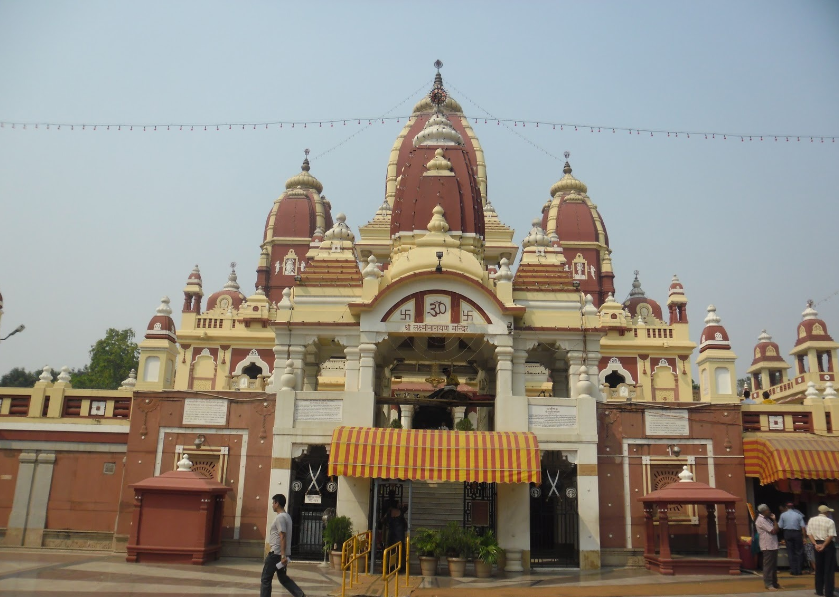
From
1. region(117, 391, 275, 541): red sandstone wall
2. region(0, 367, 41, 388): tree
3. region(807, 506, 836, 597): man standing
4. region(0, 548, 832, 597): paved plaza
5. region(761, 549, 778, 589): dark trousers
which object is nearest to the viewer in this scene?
region(807, 506, 836, 597): man standing

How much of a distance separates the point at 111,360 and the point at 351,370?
45681 millimetres

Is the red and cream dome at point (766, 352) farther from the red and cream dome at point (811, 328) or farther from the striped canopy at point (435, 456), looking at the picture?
the striped canopy at point (435, 456)

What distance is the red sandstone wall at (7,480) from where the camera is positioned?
67.8ft

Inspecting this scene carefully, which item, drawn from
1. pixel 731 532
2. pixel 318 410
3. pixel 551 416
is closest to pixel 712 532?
pixel 731 532

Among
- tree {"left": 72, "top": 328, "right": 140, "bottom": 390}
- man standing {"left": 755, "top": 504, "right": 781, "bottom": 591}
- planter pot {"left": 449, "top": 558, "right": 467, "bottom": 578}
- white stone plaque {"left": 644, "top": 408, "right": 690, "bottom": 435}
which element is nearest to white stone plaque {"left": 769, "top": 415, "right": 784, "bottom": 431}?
white stone plaque {"left": 644, "top": 408, "right": 690, "bottom": 435}

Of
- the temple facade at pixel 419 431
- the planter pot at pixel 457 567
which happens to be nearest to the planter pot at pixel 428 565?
the planter pot at pixel 457 567

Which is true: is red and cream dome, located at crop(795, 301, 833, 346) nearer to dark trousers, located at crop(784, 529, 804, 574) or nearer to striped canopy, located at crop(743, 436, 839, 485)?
striped canopy, located at crop(743, 436, 839, 485)

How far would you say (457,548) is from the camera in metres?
16.9

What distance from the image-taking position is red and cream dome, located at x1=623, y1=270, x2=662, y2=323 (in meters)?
41.3

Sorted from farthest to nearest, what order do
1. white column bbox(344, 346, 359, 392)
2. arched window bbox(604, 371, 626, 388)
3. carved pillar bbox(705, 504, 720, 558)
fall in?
arched window bbox(604, 371, 626, 388), white column bbox(344, 346, 359, 392), carved pillar bbox(705, 504, 720, 558)

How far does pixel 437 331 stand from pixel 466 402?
8.00 ft

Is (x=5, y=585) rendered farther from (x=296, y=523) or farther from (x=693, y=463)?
(x=693, y=463)

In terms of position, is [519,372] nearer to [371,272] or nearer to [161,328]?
[371,272]

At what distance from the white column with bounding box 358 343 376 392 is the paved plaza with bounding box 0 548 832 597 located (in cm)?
443
